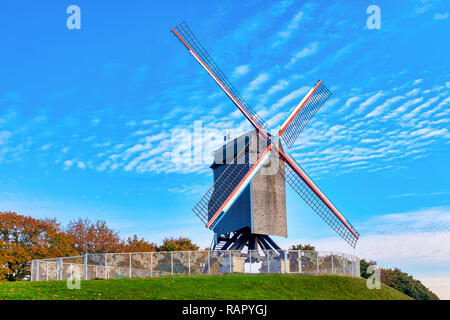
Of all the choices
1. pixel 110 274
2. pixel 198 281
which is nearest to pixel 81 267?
pixel 110 274

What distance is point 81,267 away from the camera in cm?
2922

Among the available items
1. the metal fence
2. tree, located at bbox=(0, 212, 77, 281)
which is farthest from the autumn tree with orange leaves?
the metal fence

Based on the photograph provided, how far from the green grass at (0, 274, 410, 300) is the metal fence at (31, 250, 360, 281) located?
1698 mm

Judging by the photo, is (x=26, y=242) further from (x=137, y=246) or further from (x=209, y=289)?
(x=209, y=289)

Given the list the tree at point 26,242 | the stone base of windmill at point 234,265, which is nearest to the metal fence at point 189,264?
the stone base of windmill at point 234,265

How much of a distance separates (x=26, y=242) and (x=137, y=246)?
37.0 ft

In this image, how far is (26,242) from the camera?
151 feet

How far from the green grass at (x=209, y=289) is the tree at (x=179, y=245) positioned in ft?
78.1

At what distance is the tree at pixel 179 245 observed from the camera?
5044cm

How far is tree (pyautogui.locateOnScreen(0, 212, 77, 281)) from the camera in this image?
143ft

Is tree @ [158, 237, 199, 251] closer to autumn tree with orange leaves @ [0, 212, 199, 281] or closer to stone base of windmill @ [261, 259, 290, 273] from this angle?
autumn tree with orange leaves @ [0, 212, 199, 281]

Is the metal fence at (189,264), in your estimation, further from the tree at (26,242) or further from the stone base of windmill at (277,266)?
the tree at (26,242)
